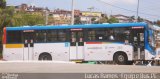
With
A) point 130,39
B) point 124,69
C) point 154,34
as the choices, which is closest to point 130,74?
point 124,69

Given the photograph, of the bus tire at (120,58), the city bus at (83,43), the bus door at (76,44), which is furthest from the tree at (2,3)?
the bus tire at (120,58)

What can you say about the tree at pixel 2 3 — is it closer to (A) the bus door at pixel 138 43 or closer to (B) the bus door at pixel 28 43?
(B) the bus door at pixel 28 43

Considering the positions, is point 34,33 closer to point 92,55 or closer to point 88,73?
point 92,55

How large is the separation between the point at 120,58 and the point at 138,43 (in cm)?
143

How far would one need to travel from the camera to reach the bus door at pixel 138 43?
81.7ft

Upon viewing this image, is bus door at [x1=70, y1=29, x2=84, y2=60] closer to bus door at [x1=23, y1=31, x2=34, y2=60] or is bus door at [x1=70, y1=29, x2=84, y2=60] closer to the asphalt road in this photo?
bus door at [x1=23, y1=31, x2=34, y2=60]

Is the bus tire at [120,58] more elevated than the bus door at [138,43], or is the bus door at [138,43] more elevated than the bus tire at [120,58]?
the bus door at [138,43]

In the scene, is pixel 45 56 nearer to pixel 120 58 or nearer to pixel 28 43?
pixel 28 43

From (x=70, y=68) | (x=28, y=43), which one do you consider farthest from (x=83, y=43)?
(x=70, y=68)

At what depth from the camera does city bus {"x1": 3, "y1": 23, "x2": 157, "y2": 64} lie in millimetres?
25156

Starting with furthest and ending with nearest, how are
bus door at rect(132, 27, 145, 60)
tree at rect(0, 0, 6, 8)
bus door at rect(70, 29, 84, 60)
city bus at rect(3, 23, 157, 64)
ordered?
1. tree at rect(0, 0, 6, 8)
2. bus door at rect(70, 29, 84, 60)
3. city bus at rect(3, 23, 157, 64)
4. bus door at rect(132, 27, 145, 60)

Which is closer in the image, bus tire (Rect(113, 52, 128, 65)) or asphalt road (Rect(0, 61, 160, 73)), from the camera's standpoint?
asphalt road (Rect(0, 61, 160, 73))

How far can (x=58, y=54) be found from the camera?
27.3m

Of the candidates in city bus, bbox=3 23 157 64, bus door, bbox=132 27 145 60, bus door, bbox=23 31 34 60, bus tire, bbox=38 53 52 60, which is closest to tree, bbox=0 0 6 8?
city bus, bbox=3 23 157 64
